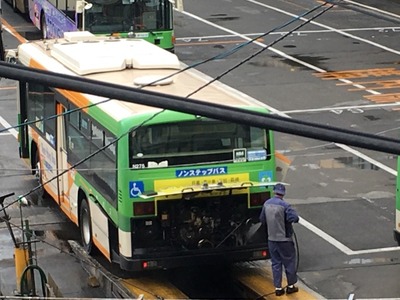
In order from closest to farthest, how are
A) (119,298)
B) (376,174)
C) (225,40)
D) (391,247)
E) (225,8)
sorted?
(119,298), (391,247), (376,174), (225,40), (225,8)

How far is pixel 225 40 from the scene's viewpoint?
111 feet

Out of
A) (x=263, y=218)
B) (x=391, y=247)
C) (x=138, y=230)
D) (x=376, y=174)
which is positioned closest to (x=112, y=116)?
(x=138, y=230)

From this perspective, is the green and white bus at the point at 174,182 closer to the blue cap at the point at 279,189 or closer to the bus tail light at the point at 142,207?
the bus tail light at the point at 142,207

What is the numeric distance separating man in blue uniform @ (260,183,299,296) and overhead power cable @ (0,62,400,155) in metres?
8.09

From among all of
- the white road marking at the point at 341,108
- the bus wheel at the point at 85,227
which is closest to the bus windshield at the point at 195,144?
the bus wheel at the point at 85,227

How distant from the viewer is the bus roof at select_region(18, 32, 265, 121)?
47.2 ft

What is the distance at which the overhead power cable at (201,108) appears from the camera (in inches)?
205

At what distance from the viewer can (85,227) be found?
15664 millimetres

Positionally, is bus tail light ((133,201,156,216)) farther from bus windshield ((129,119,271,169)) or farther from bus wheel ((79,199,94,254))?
bus wheel ((79,199,94,254))

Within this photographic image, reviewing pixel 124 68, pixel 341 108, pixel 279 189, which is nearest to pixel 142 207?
pixel 279 189

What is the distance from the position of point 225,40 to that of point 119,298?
21.2 m

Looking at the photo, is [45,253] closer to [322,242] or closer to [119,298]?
[119,298]

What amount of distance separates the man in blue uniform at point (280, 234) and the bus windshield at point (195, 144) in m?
0.75

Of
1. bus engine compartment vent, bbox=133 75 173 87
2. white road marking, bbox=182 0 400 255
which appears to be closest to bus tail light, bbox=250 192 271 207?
white road marking, bbox=182 0 400 255
